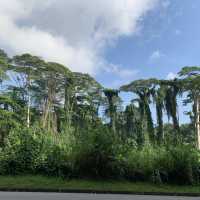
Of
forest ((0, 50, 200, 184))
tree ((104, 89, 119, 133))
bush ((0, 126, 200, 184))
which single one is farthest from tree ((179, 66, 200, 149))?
bush ((0, 126, 200, 184))

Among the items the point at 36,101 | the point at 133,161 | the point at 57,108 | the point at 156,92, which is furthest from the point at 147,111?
the point at 133,161

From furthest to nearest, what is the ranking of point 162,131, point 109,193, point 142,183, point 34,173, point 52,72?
1. point 162,131
2. point 52,72
3. point 34,173
4. point 142,183
5. point 109,193

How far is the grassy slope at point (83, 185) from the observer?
44.3 ft

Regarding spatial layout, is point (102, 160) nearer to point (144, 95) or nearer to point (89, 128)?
point (89, 128)

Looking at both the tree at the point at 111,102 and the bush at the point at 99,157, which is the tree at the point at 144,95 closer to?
the tree at the point at 111,102

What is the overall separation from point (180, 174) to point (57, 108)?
125ft

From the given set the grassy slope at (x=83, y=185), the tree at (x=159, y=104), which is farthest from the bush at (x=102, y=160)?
the tree at (x=159, y=104)

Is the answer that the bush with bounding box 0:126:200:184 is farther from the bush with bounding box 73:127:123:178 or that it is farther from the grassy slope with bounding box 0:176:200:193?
the grassy slope with bounding box 0:176:200:193

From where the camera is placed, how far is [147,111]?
54.0 metres

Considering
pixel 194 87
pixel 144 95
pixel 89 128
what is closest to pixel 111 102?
pixel 144 95

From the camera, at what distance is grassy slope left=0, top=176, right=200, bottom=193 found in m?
13.5

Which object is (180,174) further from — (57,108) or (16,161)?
(57,108)

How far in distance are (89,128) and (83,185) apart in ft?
11.0

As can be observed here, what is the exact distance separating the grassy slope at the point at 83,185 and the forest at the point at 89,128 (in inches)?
29.9
